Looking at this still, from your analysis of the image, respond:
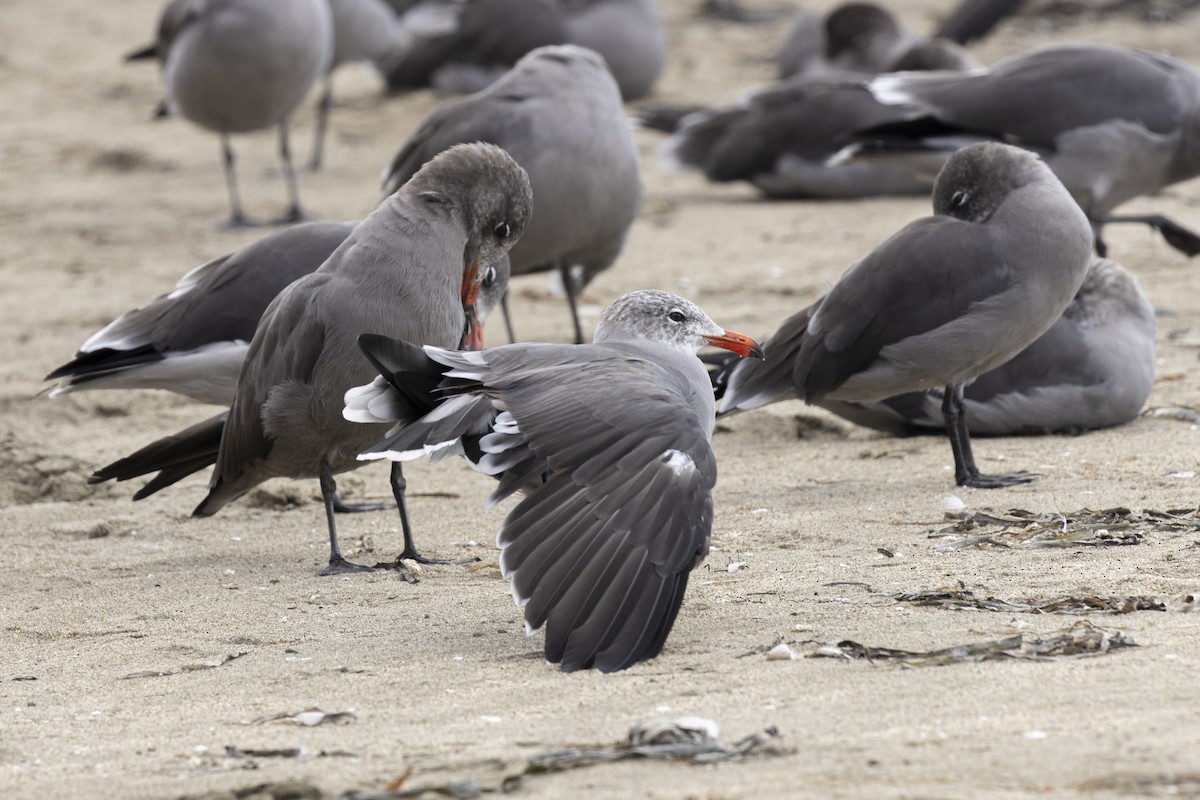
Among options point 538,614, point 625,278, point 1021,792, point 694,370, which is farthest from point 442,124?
point 1021,792

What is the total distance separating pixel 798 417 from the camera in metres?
7.27

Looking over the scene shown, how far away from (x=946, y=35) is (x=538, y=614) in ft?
45.2

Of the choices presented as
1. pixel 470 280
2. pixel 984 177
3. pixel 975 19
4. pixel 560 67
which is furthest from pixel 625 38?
pixel 470 280

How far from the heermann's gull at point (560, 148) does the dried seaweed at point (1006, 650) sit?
4.64 m

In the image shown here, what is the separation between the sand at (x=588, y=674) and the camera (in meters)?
3.16

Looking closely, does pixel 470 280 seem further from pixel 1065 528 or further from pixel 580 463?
pixel 1065 528

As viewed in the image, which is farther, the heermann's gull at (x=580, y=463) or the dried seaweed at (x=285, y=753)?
the heermann's gull at (x=580, y=463)

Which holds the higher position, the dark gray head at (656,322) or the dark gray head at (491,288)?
the dark gray head at (656,322)

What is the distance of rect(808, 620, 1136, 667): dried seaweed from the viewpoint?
12.1 feet

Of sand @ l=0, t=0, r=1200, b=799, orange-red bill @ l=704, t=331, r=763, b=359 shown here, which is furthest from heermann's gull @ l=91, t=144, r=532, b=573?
orange-red bill @ l=704, t=331, r=763, b=359

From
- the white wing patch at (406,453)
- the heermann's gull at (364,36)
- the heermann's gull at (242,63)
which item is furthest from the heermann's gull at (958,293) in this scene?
the heermann's gull at (364,36)

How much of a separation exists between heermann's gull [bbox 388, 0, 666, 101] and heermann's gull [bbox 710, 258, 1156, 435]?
8.73 metres

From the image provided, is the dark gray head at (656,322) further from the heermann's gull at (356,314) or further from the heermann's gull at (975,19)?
the heermann's gull at (975,19)

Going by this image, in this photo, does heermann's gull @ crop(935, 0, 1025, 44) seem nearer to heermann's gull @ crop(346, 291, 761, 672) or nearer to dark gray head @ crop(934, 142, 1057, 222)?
dark gray head @ crop(934, 142, 1057, 222)
